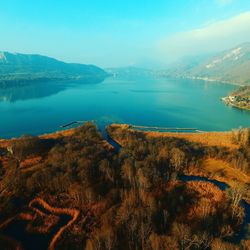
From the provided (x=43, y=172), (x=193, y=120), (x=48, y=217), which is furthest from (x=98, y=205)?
(x=193, y=120)

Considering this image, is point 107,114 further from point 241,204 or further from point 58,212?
point 241,204

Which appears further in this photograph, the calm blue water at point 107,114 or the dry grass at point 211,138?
the calm blue water at point 107,114

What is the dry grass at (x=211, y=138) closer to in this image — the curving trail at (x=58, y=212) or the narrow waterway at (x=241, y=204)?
the narrow waterway at (x=241, y=204)

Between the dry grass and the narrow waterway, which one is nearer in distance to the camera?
the narrow waterway

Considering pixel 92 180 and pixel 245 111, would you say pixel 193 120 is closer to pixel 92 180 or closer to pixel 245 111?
pixel 245 111

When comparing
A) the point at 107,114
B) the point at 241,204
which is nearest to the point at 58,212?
the point at 241,204

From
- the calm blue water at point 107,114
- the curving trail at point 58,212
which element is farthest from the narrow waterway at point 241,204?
the calm blue water at point 107,114

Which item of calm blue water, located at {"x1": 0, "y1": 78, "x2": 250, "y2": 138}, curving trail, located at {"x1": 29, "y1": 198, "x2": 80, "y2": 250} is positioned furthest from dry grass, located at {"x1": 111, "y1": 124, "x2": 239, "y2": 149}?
curving trail, located at {"x1": 29, "y1": 198, "x2": 80, "y2": 250}

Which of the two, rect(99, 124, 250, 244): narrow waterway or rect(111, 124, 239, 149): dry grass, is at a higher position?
rect(99, 124, 250, 244): narrow waterway

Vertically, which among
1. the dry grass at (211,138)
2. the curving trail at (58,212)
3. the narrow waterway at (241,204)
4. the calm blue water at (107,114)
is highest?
the curving trail at (58,212)

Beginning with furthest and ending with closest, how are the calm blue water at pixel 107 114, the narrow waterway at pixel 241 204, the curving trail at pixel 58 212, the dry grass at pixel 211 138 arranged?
the calm blue water at pixel 107 114 → the dry grass at pixel 211 138 → the narrow waterway at pixel 241 204 → the curving trail at pixel 58 212

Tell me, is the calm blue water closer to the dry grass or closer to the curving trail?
the dry grass
